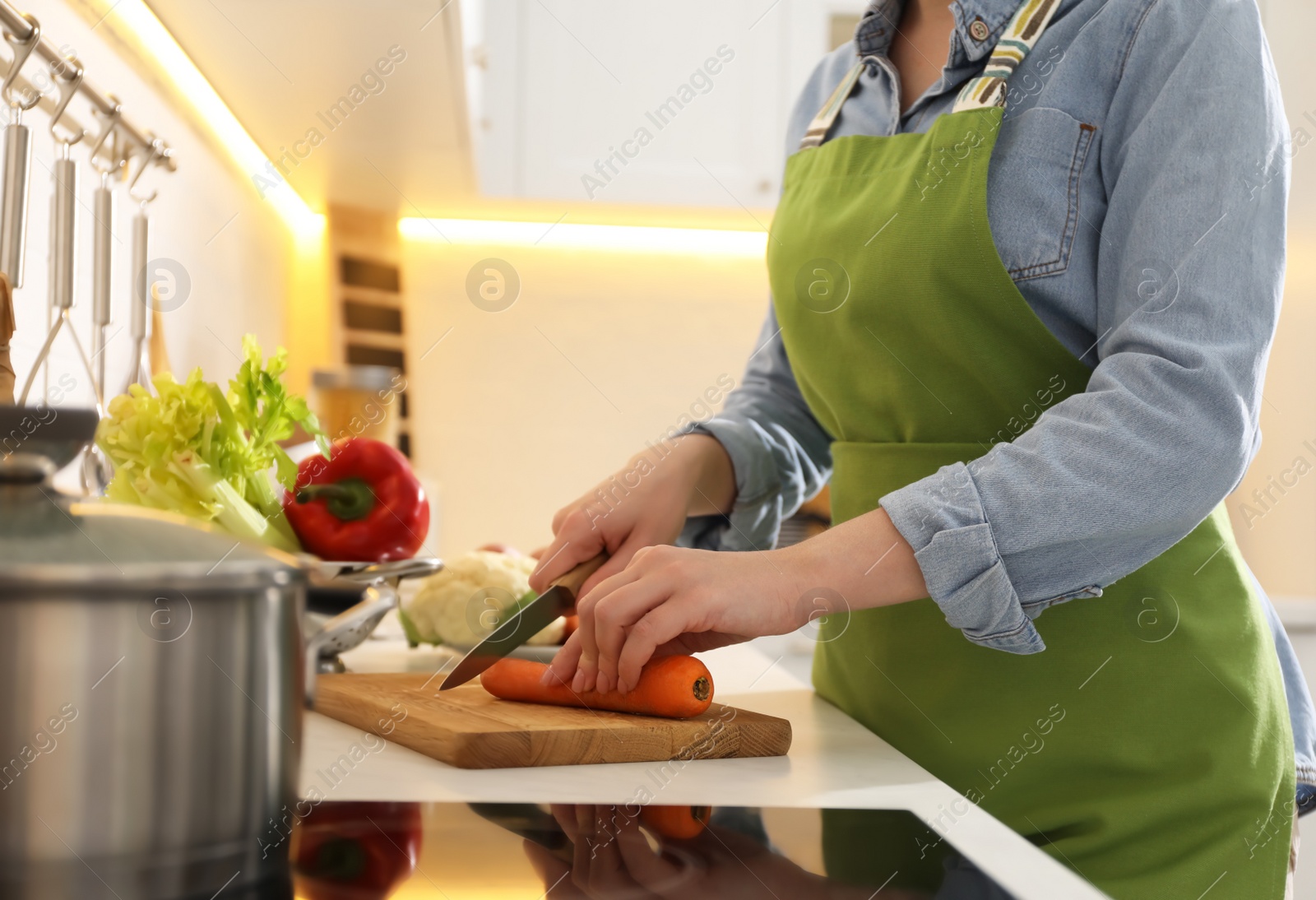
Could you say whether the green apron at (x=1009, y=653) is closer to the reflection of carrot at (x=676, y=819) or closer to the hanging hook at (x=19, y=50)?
the reflection of carrot at (x=676, y=819)

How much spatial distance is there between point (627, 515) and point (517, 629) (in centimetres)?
13

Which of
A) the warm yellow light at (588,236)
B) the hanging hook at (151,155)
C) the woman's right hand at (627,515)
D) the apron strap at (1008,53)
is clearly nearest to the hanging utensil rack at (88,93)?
the hanging hook at (151,155)

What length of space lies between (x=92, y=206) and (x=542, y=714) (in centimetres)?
79

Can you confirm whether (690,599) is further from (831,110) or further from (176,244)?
(176,244)

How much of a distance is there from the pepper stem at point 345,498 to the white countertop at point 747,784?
1.37 ft

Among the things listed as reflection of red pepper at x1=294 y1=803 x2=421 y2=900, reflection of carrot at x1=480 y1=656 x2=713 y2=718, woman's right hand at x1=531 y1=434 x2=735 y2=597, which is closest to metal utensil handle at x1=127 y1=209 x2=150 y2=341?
woman's right hand at x1=531 y1=434 x2=735 y2=597

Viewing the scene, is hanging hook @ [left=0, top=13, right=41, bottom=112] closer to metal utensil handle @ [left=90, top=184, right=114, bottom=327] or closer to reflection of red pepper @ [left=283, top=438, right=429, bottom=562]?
metal utensil handle @ [left=90, top=184, right=114, bottom=327]

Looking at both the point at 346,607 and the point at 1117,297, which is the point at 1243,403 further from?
the point at 346,607

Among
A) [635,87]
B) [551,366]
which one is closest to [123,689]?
[635,87]

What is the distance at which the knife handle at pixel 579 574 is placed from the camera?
812 millimetres

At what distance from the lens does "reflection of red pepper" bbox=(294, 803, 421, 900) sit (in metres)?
0.40

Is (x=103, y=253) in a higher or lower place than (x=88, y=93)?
lower

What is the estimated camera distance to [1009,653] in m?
0.70

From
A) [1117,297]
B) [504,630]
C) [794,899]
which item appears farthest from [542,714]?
[1117,297]
